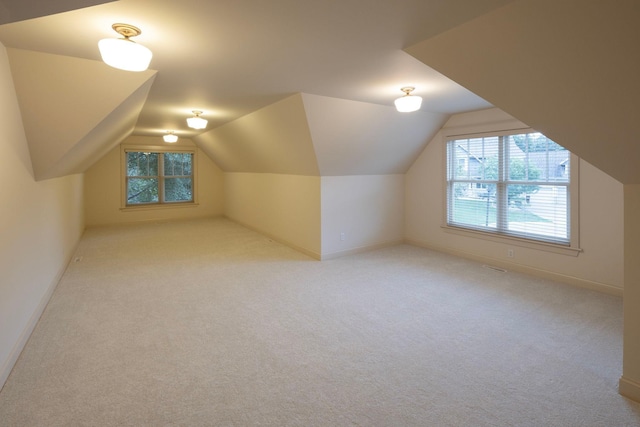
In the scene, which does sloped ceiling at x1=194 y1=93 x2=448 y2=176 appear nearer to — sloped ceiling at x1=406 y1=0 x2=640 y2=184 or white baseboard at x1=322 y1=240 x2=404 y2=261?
white baseboard at x1=322 y1=240 x2=404 y2=261

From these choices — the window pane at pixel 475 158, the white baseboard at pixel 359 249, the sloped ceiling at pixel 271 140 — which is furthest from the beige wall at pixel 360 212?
the window pane at pixel 475 158

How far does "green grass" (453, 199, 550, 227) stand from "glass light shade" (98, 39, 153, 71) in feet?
15.2

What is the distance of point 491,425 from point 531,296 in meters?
2.28

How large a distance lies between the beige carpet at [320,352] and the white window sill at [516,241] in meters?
0.42

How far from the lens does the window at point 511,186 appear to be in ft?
13.2

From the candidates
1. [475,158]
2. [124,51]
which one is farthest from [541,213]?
[124,51]

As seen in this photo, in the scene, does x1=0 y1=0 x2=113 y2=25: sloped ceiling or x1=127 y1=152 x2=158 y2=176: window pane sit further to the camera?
x1=127 y1=152 x2=158 y2=176: window pane

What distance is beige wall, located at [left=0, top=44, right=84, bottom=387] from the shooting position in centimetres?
227

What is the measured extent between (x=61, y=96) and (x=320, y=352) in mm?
2927

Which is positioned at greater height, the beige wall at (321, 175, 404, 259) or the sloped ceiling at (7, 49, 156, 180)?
the sloped ceiling at (7, 49, 156, 180)

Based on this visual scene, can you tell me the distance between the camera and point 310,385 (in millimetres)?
2113

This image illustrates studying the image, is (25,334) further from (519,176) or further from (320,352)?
(519,176)

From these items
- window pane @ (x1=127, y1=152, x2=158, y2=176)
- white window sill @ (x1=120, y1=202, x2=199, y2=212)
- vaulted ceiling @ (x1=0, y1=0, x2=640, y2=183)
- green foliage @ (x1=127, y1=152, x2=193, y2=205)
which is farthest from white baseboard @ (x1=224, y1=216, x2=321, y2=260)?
window pane @ (x1=127, y1=152, x2=158, y2=176)

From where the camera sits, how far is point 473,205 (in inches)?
200
